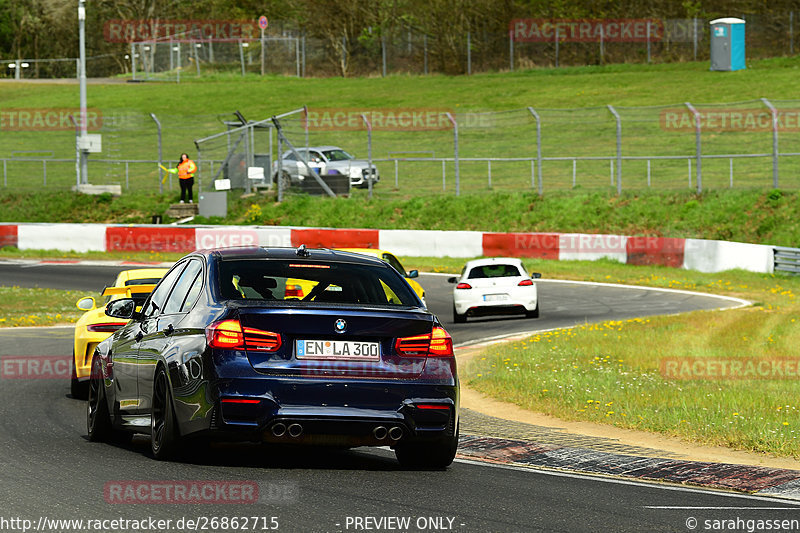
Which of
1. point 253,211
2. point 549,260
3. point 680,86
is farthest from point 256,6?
point 549,260

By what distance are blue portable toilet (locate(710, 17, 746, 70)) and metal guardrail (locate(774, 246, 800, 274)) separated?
30.0 metres

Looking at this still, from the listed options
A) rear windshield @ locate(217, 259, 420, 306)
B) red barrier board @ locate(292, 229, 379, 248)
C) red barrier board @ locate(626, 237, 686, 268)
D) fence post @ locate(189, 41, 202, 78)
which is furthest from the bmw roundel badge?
fence post @ locate(189, 41, 202, 78)

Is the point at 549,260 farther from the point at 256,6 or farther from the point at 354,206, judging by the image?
the point at 256,6

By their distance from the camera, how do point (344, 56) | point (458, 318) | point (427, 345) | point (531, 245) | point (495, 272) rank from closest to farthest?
1. point (427, 345)
2. point (458, 318)
3. point (495, 272)
4. point (531, 245)
5. point (344, 56)

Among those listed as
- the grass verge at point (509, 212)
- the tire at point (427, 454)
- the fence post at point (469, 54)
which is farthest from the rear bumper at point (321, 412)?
the fence post at point (469, 54)

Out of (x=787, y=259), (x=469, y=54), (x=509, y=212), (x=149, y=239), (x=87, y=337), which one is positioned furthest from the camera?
(x=469, y=54)

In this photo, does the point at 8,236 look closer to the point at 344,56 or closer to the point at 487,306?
the point at 487,306

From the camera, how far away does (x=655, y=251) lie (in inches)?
1254

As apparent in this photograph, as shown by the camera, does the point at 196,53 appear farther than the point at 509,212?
Yes

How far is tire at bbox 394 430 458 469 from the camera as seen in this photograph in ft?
27.6

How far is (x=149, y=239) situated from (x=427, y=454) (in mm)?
28660

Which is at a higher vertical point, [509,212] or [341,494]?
[509,212]

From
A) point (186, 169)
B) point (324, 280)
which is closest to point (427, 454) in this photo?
point (324, 280)

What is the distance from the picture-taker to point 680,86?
181 ft
